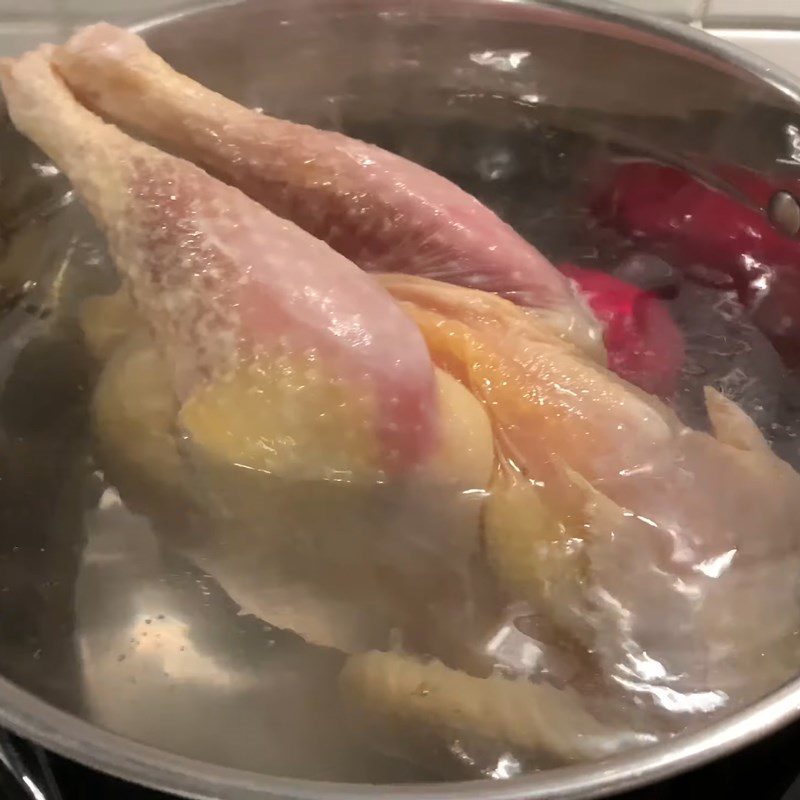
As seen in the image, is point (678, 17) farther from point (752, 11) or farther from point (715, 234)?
point (715, 234)

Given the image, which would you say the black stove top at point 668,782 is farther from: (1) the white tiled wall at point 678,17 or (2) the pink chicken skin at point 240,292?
(1) the white tiled wall at point 678,17

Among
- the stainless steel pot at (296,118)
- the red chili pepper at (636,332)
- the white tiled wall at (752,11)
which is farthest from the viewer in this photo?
the white tiled wall at (752,11)

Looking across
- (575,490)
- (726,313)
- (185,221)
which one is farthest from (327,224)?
(726,313)

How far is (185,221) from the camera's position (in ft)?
1.63

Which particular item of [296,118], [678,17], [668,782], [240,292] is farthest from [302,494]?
[678,17]

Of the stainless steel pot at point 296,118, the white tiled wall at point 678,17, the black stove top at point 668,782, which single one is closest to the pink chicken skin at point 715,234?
the stainless steel pot at point 296,118

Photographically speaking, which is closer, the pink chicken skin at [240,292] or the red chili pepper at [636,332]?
the pink chicken skin at [240,292]

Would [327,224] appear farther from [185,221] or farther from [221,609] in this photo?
[221,609]

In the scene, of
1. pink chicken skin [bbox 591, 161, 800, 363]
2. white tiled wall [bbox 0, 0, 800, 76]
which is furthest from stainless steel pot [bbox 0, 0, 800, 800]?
white tiled wall [bbox 0, 0, 800, 76]

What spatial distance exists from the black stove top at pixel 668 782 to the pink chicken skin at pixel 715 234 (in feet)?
1.04

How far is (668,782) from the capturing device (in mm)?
398

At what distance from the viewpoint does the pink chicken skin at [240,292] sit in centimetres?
47

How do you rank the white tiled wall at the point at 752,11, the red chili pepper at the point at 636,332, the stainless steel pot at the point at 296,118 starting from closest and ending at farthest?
1. the stainless steel pot at the point at 296,118
2. the red chili pepper at the point at 636,332
3. the white tiled wall at the point at 752,11

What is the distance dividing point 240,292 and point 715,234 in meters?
0.44
